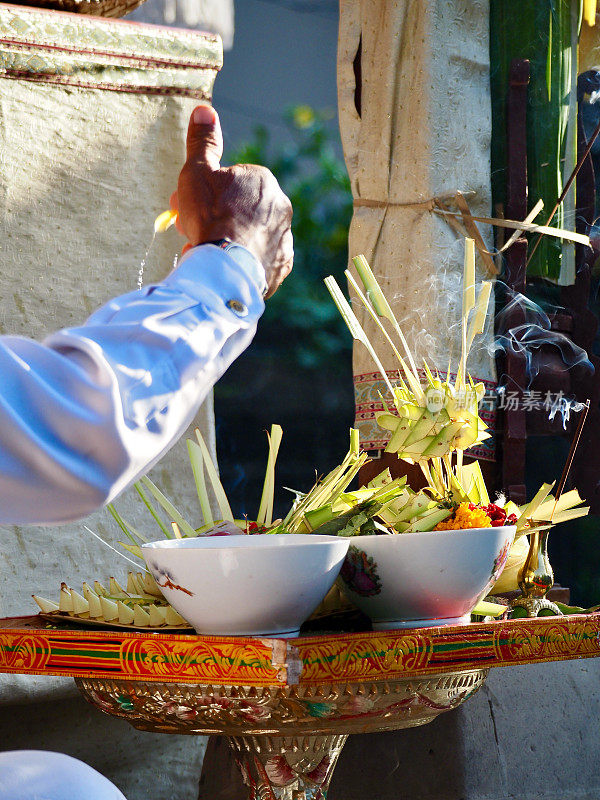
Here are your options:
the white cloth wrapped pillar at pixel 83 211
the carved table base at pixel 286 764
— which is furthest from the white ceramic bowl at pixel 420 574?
the white cloth wrapped pillar at pixel 83 211

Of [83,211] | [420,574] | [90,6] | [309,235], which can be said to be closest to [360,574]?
[420,574]

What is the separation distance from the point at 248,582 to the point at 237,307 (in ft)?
0.85

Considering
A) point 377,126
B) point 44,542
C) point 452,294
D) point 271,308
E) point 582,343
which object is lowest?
point 271,308

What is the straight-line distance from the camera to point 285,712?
699 mm

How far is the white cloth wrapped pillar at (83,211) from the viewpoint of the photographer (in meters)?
1.38

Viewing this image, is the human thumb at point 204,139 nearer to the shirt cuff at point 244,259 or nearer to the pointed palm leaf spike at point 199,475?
the shirt cuff at point 244,259

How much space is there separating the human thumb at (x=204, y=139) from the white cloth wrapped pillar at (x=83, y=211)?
83 centimetres

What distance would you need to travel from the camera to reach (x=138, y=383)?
0.45m

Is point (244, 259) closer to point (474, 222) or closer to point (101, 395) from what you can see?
point (101, 395)

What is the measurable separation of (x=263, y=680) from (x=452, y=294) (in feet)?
3.73

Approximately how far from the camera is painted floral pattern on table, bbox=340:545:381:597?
77cm

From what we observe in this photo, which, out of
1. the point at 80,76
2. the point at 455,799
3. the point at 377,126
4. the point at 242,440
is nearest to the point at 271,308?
the point at 242,440

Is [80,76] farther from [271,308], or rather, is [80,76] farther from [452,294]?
[271,308]

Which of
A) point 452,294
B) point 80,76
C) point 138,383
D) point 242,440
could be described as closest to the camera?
point 138,383
